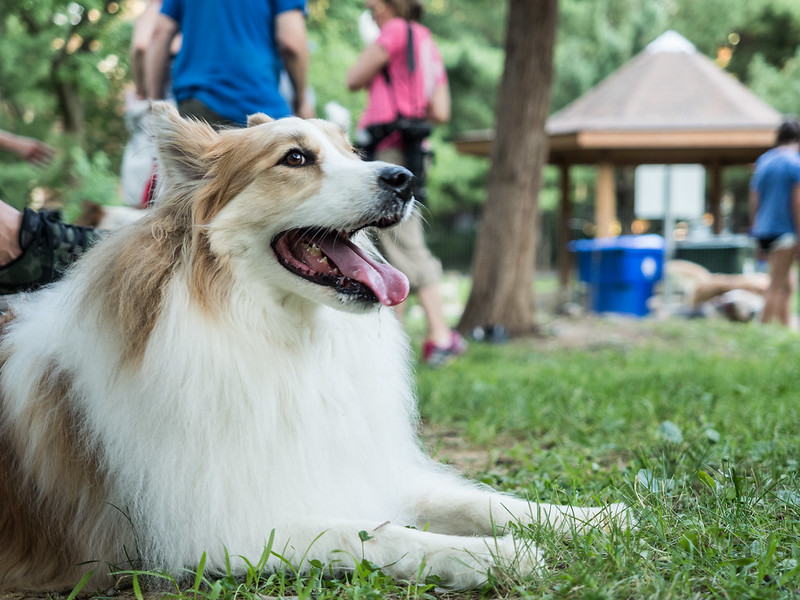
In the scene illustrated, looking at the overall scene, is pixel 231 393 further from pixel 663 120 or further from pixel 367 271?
pixel 663 120

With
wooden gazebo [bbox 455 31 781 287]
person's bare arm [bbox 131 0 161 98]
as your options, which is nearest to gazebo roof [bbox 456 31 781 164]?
wooden gazebo [bbox 455 31 781 287]

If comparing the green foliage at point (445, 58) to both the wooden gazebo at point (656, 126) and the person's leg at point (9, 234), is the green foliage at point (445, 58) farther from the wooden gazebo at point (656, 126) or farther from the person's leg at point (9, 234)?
the person's leg at point (9, 234)

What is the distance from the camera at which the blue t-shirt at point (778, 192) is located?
9.64 m

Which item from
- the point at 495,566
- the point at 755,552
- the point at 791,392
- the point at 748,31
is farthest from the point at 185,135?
the point at 748,31

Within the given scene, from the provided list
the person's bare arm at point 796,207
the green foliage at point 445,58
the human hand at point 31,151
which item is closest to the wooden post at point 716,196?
the green foliage at point 445,58

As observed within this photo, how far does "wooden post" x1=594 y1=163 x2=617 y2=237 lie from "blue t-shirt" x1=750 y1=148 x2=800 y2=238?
17.8 ft

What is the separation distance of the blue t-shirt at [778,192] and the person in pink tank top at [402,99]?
567 cm

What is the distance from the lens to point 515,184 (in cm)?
844

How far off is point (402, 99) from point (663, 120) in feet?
37.2

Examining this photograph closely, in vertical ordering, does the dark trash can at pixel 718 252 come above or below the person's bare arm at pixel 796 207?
below

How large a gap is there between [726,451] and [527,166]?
18.8ft

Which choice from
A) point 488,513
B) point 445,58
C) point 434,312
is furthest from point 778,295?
point 445,58

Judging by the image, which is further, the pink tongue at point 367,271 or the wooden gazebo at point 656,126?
the wooden gazebo at point 656,126

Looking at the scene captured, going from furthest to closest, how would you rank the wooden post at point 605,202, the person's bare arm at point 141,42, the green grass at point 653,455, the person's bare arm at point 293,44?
the wooden post at point 605,202, the person's bare arm at point 141,42, the person's bare arm at point 293,44, the green grass at point 653,455
